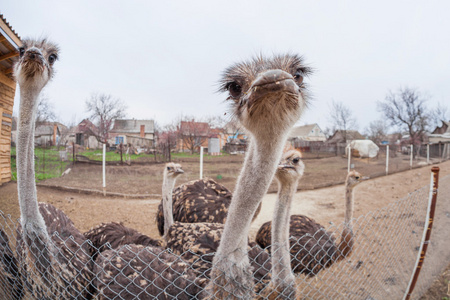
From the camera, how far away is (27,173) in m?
1.89

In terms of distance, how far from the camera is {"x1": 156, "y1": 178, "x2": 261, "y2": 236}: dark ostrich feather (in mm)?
3203

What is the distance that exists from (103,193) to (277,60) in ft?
22.5

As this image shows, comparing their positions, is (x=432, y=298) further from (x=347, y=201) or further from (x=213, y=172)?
(x=213, y=172)

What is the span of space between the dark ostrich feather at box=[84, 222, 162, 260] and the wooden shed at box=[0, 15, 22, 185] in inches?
70.5

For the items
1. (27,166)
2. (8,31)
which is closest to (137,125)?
(8,31)

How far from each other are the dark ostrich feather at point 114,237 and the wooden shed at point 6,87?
179 cm

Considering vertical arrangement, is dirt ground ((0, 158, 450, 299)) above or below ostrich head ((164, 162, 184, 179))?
below

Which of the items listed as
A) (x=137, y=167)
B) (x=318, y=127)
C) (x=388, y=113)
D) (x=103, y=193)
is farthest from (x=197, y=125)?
(x=318, y=127)

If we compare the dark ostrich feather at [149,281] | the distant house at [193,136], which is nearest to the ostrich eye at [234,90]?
the dark ostrich feather at [149,281]

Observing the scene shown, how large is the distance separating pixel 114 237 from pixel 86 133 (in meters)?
15.1

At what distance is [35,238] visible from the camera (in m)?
1.77

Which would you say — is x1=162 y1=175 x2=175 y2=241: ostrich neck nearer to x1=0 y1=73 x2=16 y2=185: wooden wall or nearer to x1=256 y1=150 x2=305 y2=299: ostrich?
x1=256 y1=150 x2=305 y2=299: ostrich

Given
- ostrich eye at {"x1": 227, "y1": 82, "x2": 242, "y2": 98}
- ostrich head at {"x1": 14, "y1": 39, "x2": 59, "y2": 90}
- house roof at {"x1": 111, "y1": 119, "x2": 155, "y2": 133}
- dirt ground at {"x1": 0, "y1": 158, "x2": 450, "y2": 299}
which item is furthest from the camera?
house roof at {"x1": 111, "y1": 119, "x2": 155, "y2": 133}

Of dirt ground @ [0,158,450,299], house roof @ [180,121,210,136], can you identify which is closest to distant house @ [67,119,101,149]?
house roof @ [180,121,210,136]
